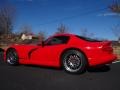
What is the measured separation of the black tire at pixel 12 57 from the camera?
8970 mm

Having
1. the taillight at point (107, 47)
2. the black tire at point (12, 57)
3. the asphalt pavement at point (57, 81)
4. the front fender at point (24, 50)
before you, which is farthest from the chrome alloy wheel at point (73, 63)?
the black tire at point (12, 57)

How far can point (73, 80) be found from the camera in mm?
6262

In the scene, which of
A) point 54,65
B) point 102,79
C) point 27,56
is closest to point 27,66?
point 27,56

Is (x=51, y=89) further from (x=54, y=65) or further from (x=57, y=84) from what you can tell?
(x=54, y=65)

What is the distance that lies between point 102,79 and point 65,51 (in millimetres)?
1657

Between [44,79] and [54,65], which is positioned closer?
[44,79]

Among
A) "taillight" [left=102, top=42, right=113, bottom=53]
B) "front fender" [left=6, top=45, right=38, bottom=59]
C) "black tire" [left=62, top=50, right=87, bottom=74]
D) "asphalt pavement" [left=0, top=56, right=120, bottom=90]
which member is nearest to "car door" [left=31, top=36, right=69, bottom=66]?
"front fender" [left=6, top=45, right=38, bottom=59]

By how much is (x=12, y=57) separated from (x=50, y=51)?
1.82 meters

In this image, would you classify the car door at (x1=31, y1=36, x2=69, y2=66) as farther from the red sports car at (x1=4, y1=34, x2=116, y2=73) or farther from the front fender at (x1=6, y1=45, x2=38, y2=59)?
the front fender at (x1=6, y1=45, x2=38, y2=59)

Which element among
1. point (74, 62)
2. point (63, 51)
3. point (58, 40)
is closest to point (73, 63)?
point (74, 62)

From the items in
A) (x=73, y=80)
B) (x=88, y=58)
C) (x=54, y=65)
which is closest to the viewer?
(x=73, y=80)

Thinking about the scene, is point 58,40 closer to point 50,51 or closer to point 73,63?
point 50,51

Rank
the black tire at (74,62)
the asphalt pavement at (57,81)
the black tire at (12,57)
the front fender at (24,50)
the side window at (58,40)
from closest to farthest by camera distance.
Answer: the asphalt pavement at (57,81)
the black tire at (74,62)
the side window at (58,40)
the front fender at (24,50)
the black tire at (12,57)

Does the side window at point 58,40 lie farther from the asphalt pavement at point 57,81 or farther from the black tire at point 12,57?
the black tire at point 12,57
